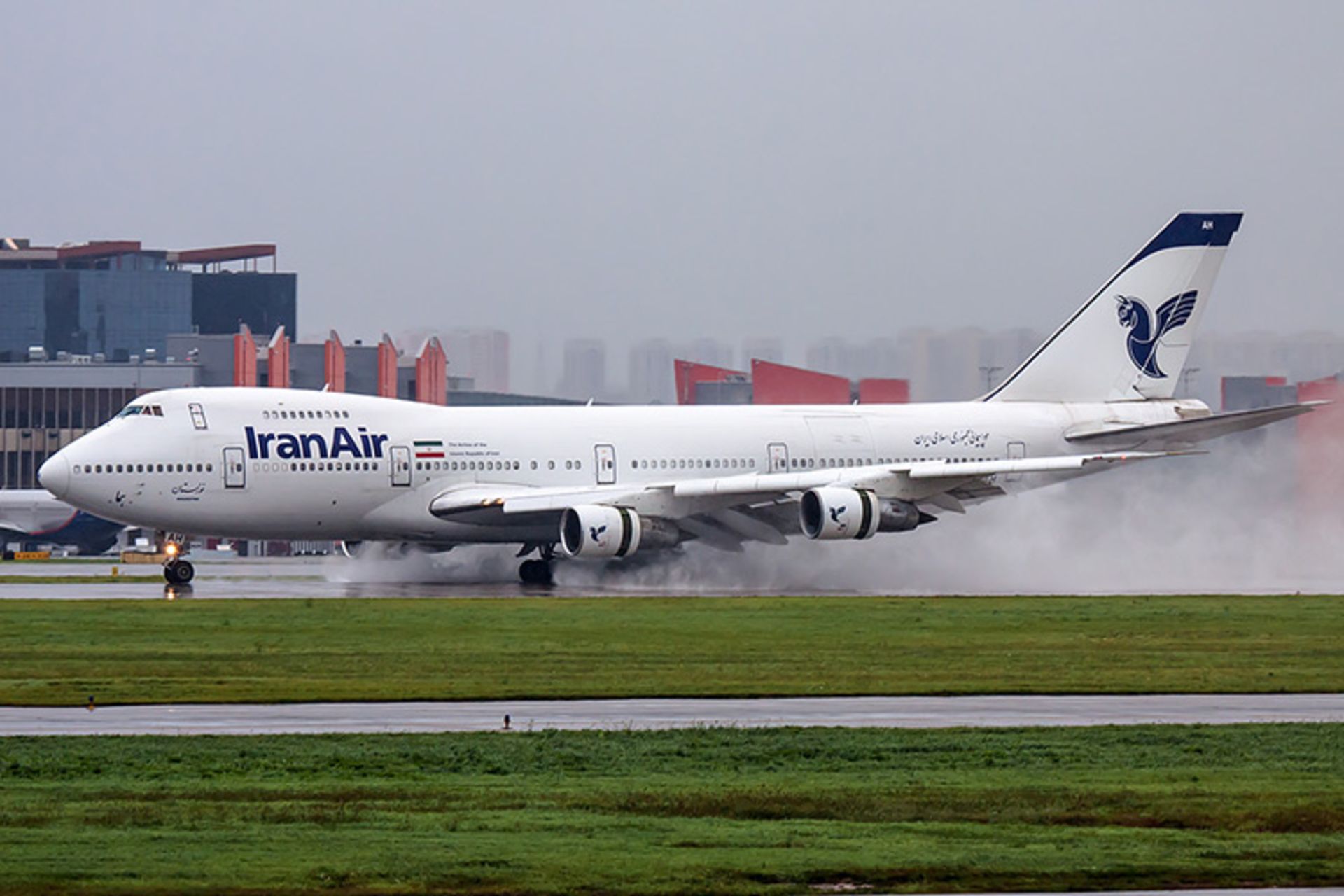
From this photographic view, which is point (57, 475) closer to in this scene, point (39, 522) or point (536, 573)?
point (536, 573)

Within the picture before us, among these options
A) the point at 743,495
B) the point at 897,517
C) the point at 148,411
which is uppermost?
the point at 148,411

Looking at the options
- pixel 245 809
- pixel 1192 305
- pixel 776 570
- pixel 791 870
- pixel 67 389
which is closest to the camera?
pixel 791 870

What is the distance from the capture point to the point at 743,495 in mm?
53094

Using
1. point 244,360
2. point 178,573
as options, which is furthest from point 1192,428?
point 244,360

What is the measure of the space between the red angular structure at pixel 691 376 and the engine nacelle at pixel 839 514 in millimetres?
25050

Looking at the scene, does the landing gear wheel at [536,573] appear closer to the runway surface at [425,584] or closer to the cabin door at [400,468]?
the runway surface at [425,584]

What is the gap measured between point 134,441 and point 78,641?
17.6m

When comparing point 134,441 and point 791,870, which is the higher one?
point 134,441

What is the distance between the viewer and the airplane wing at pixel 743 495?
5281 centimetres

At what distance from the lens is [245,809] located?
58.4 ft

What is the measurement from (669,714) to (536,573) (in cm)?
3028

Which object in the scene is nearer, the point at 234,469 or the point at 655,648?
the point at 655,648

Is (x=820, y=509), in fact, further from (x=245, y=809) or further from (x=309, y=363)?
(x=309, y=363)

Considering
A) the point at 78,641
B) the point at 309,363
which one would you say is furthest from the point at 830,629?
the point at 309,363
